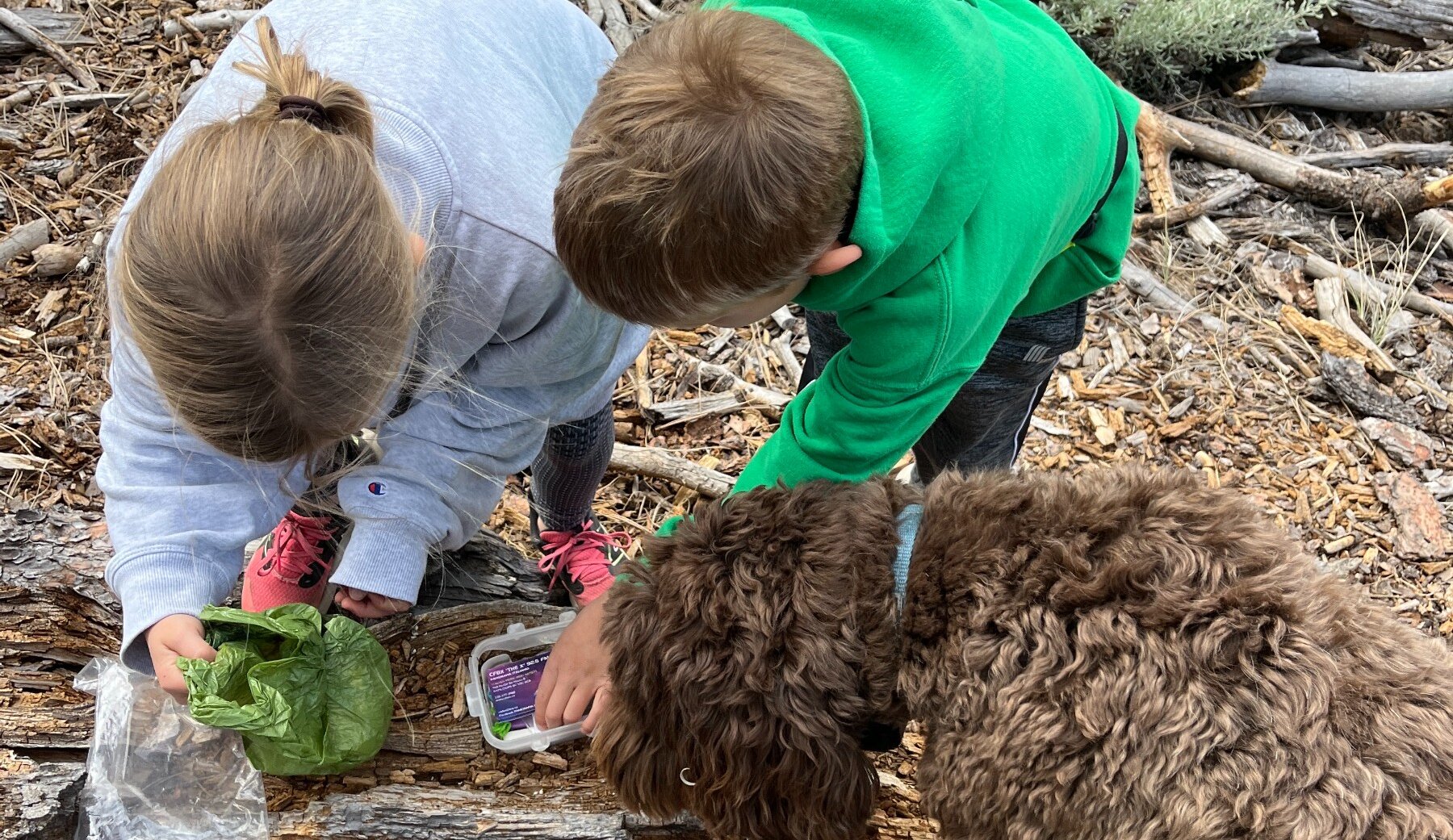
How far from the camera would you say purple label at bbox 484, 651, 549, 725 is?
2611mm

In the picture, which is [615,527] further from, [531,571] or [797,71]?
[797,71]

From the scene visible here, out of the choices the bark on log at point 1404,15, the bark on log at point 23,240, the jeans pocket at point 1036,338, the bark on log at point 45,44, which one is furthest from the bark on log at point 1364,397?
the bark on log at point 45,44

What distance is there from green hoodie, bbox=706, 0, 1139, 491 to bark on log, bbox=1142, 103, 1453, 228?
2808 millimetres

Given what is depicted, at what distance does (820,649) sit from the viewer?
6.29 ft

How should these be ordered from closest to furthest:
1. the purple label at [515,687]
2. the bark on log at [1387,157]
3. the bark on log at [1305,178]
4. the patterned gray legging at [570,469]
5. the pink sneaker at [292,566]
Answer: the purple label at [515,687] → the pink sneaker at [292,566] → the patterned gray legging at [570,469] → the bark on log at [1305,178] → the bark on log at [1387,157]

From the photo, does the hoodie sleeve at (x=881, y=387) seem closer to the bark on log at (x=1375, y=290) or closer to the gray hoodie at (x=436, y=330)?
the gray hoodie at (x=436, y=330)

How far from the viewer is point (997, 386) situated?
2850 millimetres

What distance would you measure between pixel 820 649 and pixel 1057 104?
1.29 meters

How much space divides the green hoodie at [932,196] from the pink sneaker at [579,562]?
878 mm

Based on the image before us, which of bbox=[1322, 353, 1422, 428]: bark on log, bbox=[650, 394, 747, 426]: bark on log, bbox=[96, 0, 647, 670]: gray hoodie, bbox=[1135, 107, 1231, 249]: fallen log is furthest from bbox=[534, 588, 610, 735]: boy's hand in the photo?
bbox=[1135, 107, 1231, 249]: fallen log

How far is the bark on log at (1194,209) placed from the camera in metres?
4.59

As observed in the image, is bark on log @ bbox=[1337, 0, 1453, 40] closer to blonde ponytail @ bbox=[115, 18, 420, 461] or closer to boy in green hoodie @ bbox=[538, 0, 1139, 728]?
boy in green hoodie @ bbox=[538, 0, 1139, 728]

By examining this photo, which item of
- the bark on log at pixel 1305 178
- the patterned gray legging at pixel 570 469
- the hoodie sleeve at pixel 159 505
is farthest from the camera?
the bark on log at pixel 1305 178

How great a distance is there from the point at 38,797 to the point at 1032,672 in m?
2.34
